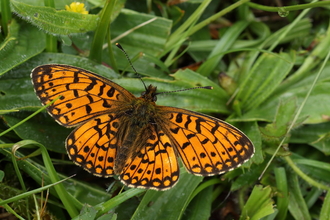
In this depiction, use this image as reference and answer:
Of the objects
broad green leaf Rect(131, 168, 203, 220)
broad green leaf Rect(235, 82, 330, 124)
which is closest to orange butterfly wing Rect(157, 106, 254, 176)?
broad green leaf Rect(131, 168, 203, 220)

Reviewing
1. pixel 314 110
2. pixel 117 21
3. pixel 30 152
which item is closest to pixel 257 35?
pixel 314 110

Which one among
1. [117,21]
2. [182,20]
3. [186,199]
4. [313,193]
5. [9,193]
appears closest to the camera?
[9,193]

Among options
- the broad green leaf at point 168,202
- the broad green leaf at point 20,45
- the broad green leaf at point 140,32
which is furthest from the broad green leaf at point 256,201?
the broad green leaf at point 20,45

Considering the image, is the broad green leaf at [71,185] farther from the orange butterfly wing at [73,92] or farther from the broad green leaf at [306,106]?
the broad green leaf at [306,106]

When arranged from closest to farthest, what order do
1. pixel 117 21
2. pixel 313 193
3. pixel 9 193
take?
1. pixel 9 193
2. pixel 313 193
3. pixel 117 21

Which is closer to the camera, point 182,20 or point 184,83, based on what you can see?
point 184,83

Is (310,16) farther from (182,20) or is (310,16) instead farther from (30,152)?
(30,152)
